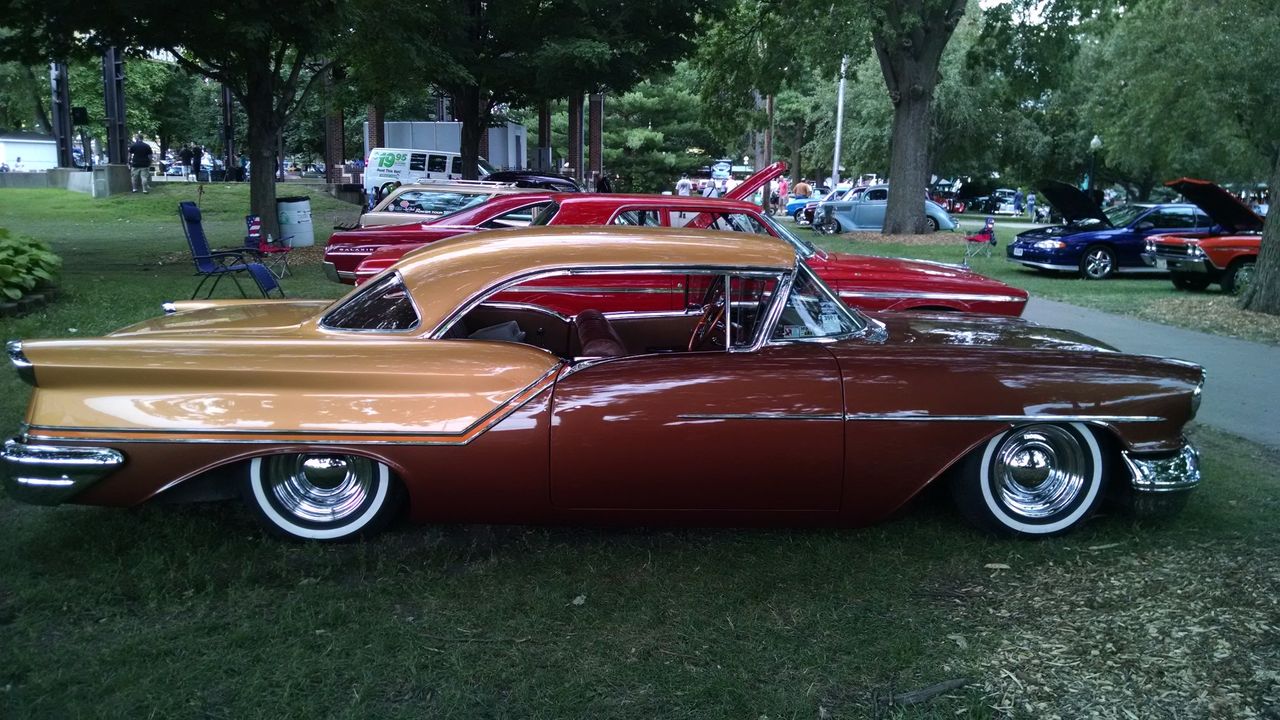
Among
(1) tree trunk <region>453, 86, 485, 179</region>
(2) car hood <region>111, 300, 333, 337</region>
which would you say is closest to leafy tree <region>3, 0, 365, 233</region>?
(1) tree trunk <region>453, 86, 485, 179</region>

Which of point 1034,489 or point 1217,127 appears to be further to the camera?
point 1217,127

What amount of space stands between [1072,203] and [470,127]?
1383 cm

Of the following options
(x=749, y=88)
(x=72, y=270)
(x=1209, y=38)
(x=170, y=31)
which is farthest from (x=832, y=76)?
(x=72, y=270)

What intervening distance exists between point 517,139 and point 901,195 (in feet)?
66.6

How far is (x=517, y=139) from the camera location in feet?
132

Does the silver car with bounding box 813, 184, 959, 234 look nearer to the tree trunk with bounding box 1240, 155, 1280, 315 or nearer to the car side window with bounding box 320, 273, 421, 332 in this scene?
the tree trunk with bounding box 1240, 155, 1280, 315

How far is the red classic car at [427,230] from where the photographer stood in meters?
10.6

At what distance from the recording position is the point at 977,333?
4.91 metres

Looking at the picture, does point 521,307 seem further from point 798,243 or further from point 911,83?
point 911,83

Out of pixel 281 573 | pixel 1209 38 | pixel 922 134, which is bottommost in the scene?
pixel 281 573

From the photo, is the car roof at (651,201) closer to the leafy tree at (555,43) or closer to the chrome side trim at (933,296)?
the chrome side trim at (933,296)

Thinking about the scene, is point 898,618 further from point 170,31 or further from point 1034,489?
point 170,31

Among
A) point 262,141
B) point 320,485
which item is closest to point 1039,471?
point 320,485

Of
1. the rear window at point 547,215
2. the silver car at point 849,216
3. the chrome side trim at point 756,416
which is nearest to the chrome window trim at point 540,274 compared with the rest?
the chrome side trim at point 756,416
